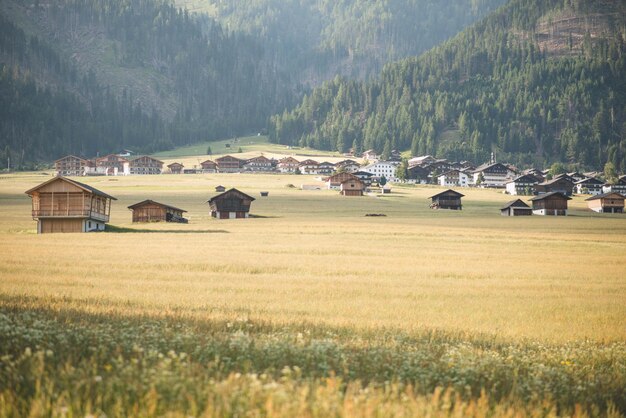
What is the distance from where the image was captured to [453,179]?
7785 inches

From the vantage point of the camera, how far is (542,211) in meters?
115

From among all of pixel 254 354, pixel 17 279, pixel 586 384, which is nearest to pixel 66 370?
pixel 254 354

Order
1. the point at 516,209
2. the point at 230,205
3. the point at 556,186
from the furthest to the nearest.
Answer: the point at 556,186 < the point at 516,209 < the point at 230,205

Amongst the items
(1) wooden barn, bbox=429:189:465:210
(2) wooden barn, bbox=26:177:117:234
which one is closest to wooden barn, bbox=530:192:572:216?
(1) wooden barn, bbox=429:189:465:210

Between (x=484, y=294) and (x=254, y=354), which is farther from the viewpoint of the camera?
(x=484, y=294)

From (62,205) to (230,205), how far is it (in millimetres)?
36561

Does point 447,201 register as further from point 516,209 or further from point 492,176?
point 492,176

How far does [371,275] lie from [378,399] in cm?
2424

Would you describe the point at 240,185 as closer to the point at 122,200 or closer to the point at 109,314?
the point at 122,200

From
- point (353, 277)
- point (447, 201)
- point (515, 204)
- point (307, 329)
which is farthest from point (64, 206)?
→ point (515, 204)

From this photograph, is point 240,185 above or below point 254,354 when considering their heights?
above

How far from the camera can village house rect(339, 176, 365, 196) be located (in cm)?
14150

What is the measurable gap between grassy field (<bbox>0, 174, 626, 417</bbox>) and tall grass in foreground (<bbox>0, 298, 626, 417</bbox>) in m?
0.05

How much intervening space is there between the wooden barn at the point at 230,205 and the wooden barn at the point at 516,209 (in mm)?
50998
